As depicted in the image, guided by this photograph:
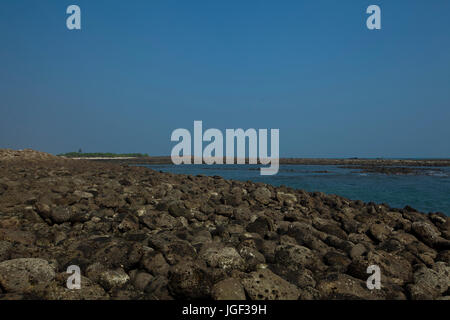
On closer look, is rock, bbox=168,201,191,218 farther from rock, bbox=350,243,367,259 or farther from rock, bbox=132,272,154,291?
rock, bbox=350,243,367,259

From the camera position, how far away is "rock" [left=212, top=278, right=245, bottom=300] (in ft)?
12.8

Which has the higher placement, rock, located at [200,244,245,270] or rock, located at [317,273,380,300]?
rock, located at [200,244,245,270]

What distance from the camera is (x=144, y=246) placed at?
17.3ft

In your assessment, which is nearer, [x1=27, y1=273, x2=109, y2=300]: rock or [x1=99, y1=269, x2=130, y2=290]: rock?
[x1=27, y1=273, x2=109, y2=300]: rock

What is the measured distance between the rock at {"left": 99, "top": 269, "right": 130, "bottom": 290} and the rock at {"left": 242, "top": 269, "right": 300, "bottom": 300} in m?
1.76

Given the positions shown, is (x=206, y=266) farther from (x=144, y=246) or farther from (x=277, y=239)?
(x=277, y=239)

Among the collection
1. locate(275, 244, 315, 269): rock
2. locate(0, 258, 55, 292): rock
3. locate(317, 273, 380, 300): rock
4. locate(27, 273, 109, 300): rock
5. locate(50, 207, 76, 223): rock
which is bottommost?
locate(317, 273, 380, 300): rock

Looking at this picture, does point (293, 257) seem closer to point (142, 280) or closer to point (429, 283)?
point (429, 283)

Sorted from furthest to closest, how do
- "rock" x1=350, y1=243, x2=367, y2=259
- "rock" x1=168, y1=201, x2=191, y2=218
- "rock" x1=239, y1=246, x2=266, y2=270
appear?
"rock" x1=168, y1=201, x2=191, y2=218, "rock" x1=350, y1=243, x2=367, y2=259, "rock" x1=239, y1=246, x2=266, y2=270

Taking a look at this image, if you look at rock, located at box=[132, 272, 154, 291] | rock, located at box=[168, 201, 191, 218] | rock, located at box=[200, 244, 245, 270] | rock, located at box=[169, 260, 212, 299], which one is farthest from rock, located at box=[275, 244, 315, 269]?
rock, located at box=[168, 201, 191, 218]

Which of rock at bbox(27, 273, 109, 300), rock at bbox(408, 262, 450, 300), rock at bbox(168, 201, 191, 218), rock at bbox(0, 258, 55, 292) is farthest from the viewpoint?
rock at bbox(168, 201, 191, 218)

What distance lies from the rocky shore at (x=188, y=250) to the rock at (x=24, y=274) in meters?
0.01
